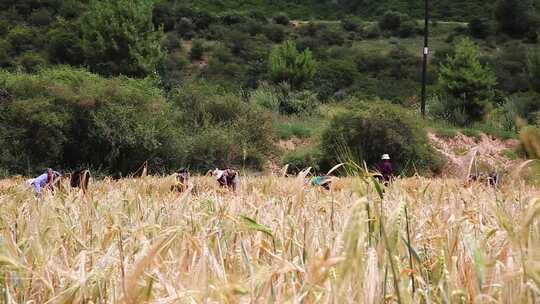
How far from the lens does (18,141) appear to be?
20344 millimetres

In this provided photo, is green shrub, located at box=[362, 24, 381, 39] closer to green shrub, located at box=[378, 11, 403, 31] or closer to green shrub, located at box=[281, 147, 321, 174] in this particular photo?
green shrub, located at box=[378, 11, 403, 31]

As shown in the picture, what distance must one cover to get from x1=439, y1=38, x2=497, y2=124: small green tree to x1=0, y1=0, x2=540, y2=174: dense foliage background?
0.27ft

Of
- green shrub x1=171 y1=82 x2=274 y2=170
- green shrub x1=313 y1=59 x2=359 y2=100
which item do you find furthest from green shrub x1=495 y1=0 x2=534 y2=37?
green shrub x1=171 y1=82 x2=274 y2=170

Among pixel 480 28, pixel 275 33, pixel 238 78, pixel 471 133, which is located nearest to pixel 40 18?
pixel 238 78

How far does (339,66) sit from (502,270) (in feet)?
148

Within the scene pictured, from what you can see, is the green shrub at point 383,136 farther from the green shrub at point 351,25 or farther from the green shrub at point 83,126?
the green shrub at point 351,25

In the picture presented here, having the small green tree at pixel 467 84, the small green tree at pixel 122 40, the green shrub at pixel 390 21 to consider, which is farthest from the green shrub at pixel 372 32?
the small green tree at pixel 122 40

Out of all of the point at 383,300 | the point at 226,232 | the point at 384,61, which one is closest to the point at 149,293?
the point at 383,300

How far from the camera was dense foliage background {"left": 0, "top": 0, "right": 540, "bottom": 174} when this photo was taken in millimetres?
21953

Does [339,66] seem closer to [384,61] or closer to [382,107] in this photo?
[384,61]

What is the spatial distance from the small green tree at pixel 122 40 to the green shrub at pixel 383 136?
599 inches

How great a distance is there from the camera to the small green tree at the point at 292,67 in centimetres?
3738

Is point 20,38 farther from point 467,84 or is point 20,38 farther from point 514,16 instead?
point 514,16

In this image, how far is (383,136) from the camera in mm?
23250
